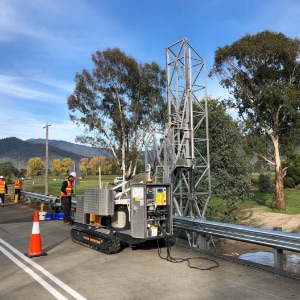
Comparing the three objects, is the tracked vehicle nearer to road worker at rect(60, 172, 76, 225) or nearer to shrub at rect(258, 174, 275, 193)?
road worker at rect(60, 172, 76, 225)

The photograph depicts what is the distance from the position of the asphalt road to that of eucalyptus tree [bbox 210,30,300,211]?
16.6 meters

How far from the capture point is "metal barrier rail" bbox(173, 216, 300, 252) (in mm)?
6381

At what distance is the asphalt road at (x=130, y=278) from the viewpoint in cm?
553

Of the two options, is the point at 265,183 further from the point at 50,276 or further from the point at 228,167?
the point at 50,276

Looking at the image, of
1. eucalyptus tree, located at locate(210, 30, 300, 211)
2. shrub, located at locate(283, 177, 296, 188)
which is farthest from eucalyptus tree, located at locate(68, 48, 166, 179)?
shrub, located at locate(283, 177, 296, 188)

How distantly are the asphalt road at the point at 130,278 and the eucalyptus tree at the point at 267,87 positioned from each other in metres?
16.6

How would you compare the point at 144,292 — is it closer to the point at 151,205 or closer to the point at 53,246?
the point at 151,205

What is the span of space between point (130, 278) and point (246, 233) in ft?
8.24

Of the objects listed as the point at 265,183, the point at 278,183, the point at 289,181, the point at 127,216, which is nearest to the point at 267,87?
the point at 278,183

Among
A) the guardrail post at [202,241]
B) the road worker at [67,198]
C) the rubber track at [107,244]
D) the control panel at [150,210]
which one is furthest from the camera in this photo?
the road worker at [67,198]

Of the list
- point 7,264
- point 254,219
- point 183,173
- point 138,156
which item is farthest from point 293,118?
point 7,264

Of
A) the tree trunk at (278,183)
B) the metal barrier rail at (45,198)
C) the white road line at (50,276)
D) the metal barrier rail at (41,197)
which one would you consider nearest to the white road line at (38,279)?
the white road line at (50,276)

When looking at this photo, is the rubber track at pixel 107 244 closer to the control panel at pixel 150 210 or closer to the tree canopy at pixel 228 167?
the control panel at pixel 150 210

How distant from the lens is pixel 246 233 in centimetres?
724
